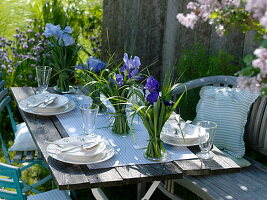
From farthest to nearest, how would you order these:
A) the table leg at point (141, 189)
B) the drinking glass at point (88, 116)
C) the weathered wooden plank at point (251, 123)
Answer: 1. the weathered wooden plank at point (251, 123)
2. the table leg at point (141, 189)
3. the drinking glass at point (88, 116)

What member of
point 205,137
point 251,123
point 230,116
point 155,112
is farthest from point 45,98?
point 251,123

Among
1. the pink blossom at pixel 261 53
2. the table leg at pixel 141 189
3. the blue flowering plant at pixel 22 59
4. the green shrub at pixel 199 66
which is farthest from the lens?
the blue flowering plant at pixel 22 59

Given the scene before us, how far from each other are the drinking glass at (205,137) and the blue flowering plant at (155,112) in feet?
0.70

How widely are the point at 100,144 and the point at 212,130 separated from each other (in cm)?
61

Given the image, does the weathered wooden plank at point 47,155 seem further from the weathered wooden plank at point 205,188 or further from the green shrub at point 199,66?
the green shrub at point 199,66

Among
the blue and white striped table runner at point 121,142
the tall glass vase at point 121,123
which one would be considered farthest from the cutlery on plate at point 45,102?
the tall glass vase at point 121,123

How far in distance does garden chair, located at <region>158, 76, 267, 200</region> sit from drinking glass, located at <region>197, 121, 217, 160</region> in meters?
0.35

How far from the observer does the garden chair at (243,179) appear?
10.5ft

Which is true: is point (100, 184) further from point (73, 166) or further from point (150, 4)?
point (150, 4)

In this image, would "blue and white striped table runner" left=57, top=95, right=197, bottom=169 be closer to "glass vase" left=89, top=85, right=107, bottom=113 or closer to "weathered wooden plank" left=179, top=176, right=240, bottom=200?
"glass vase" left=89, top=85, right=107, bottom=113

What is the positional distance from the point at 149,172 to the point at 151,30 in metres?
2.77

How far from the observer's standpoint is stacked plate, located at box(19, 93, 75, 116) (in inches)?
134

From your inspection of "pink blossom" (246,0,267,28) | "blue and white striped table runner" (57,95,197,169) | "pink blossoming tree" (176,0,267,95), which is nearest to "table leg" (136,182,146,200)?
"blue and white striped table runner" (57,95,197,169)

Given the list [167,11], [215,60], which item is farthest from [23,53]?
[215,60]
